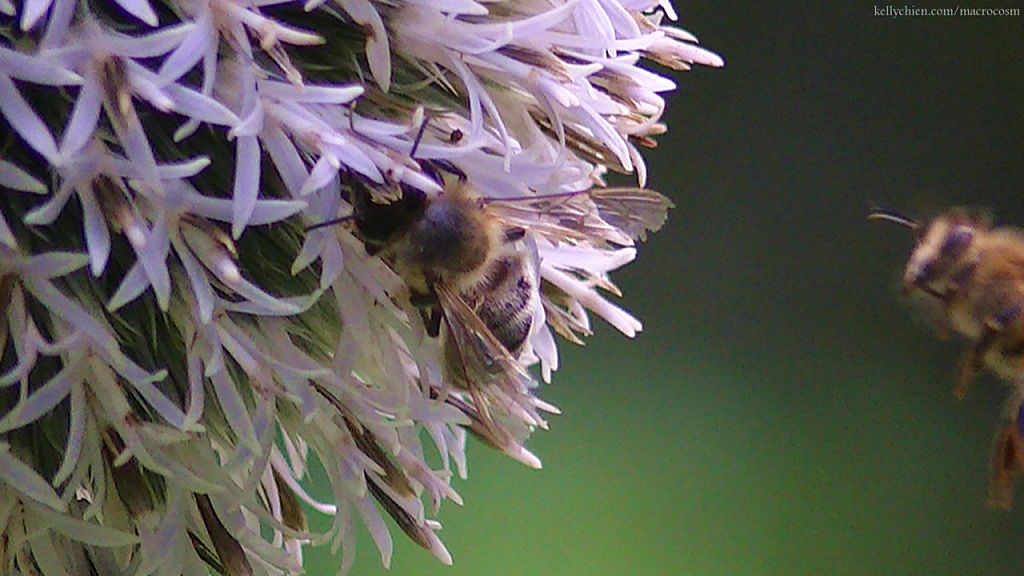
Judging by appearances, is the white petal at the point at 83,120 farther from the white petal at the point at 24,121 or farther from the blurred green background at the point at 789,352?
the blurred green background at the point at 789,352

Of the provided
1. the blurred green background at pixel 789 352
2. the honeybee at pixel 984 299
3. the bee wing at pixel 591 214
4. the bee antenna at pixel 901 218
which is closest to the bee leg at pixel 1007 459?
the honeybee at pixel 984 299

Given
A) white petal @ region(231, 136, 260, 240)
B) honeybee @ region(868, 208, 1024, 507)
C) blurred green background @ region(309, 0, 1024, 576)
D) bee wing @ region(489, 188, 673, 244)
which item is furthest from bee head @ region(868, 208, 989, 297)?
blurred green background @ region(309, 0, 1024, 576)

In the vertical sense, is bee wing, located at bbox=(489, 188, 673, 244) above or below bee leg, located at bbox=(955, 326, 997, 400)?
below

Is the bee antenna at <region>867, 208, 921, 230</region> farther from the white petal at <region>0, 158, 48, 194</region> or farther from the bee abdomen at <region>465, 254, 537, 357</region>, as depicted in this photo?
the white petal at <region>0, 158, 48, 194</region>

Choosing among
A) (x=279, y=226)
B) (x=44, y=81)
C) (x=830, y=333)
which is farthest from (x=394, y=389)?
(x=830, y=333)

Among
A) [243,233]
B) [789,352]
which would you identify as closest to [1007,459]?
[243,233]

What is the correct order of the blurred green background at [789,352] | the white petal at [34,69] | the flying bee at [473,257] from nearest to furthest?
the white petal at [34,69]
the flying bee at [473,257]
the blurred green background at [789,352]

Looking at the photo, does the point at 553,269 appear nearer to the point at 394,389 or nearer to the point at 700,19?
the point at 394,389

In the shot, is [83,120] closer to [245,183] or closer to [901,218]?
[245,183]
